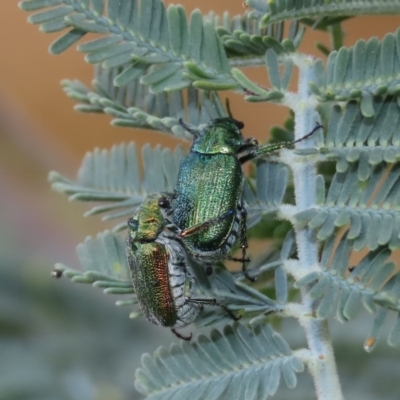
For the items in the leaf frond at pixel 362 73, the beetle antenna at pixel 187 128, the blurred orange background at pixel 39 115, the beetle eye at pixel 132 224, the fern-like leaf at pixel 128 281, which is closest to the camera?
the leaf frond at pixel 362 73

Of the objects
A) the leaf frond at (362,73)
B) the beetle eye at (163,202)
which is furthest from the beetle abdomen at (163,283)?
the leaf frond at (362,73)

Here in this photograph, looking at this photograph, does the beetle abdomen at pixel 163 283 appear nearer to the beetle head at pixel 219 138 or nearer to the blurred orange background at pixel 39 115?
the beetle head at pixel 219 138

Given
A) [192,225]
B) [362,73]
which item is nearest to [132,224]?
[192,225]

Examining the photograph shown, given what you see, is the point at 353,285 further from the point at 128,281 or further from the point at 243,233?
the point at 128,281

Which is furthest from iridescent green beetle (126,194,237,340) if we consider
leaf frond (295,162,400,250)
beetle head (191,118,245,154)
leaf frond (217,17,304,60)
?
leaf frond (217,17,304,60)

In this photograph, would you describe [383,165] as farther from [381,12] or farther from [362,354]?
[362,354]

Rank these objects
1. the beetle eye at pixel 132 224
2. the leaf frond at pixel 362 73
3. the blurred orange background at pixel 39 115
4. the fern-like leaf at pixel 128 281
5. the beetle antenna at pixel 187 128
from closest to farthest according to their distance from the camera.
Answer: the leaf frond at pixel 362 73
the fern-like leaf at pixel 128 281
the beetle antenna at pixel 187 128
the beetle eye at pixel 132 224
the blurred orange background at pixel 39 115

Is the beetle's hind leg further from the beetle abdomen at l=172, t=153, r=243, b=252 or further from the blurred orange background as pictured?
the blurred orange background
